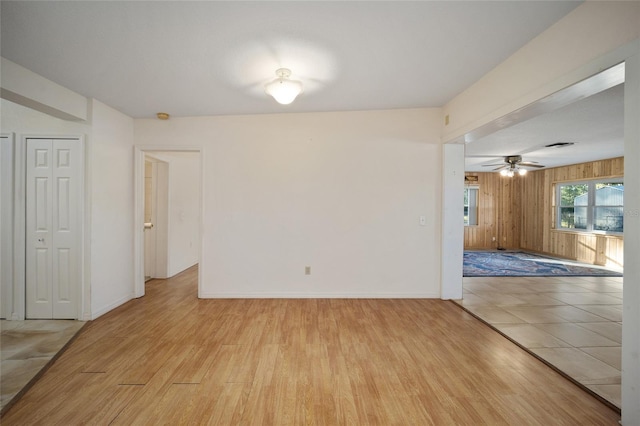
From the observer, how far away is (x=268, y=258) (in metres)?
3.74

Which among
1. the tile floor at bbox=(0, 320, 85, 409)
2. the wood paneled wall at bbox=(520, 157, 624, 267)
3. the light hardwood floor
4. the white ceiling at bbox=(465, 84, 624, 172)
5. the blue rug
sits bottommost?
the tile floor at bbox=(0, 320, 85, 409)

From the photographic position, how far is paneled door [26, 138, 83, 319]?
303cm

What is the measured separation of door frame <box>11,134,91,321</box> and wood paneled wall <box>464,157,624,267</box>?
923cm

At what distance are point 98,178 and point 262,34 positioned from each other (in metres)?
2.72

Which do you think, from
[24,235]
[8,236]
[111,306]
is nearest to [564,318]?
[111,306]

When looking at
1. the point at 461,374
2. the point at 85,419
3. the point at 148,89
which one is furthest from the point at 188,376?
the point at 148,89

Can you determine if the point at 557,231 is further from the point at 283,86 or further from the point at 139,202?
the point at 139,202

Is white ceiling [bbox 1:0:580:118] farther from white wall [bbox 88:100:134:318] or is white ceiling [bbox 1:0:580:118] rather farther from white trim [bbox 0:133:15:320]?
white trim [bbox 0:133:15:320]

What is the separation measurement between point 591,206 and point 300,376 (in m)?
8.52

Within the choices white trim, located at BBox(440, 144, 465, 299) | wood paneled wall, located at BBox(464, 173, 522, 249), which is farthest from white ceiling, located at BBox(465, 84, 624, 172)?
wood paneled wall, located at BBox(464, 173, 522, 249)

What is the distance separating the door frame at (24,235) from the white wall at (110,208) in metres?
0.06

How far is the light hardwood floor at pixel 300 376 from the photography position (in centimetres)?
163

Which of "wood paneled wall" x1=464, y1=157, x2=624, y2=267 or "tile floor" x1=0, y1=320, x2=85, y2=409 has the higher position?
"wood paneled wall" x1=464, y1=157, x2=624, y2=267

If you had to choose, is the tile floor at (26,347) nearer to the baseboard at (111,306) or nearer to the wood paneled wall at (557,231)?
the baseboard at (111,306)
